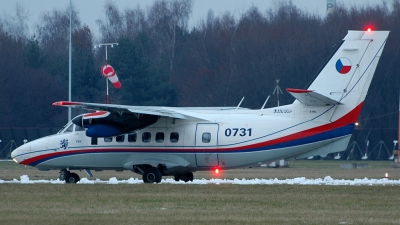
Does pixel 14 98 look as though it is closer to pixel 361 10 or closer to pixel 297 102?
pixel 361 10

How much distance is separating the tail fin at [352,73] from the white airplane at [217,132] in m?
0.03

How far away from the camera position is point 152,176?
2972 centimetres

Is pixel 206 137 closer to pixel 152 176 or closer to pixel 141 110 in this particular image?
pixel 152 176

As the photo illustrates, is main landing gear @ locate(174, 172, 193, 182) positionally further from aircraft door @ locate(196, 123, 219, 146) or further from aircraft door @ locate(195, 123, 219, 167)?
aircraft door @ locate(196, 123, 219, 146)

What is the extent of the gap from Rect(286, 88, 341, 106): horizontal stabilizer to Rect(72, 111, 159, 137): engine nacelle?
5.58 metres

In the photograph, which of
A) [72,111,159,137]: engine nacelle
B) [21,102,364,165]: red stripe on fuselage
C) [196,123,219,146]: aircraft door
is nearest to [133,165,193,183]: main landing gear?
[21,102,364,165]: red stripe on fuselage

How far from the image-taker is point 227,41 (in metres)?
81.0

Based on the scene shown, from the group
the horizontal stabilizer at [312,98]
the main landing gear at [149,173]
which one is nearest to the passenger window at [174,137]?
the main landing gear at [149,173]

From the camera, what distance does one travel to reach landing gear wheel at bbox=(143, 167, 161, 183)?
29641 millimetres

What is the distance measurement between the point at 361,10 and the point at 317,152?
5244 cm

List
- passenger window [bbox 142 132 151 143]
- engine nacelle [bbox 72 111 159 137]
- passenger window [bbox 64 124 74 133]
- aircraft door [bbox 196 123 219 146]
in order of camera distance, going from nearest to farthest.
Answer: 1. aircraft door [bbox 196 123 219 146]
2. engine nacelle [bbox 72 111 159 137]
3. passenger window [bbox 142 132 151 143]
4. passenger window [bbox 64 124 74 133]

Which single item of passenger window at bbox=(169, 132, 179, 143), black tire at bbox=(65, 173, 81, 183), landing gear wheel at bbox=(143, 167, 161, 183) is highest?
passenger window at bbox=(169, 132, 179, 143)

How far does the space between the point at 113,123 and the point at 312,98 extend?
736 cm

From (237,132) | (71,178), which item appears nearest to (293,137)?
(237,132)
